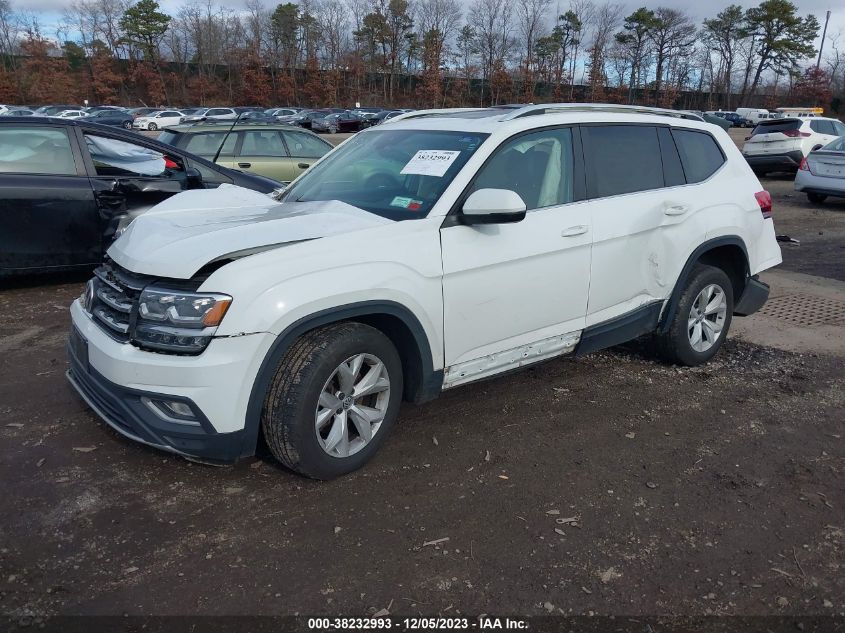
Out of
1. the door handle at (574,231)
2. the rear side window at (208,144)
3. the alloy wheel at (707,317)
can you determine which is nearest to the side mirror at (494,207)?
the door handle at (574,231)

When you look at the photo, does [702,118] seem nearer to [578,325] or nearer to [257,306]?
[578,325]

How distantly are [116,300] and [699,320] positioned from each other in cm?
384

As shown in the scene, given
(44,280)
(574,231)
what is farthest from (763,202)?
(44,280)

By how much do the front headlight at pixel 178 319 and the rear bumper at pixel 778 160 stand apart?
17.1 m

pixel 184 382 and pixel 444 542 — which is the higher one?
pixel 184 382

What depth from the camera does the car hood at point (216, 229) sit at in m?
3.08

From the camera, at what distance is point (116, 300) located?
332 centimetres

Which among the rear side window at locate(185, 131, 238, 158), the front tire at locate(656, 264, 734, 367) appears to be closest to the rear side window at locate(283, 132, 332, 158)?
the rear side window at locate(185, 131, 238, 158)

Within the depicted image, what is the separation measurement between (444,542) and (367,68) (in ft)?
297

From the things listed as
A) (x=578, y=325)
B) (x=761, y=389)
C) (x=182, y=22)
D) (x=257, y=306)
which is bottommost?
(x=761, y=389)

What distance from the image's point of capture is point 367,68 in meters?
87.4

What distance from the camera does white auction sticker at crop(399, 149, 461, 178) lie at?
3818mm

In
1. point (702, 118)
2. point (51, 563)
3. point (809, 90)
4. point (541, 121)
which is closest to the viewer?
point (51, 563)

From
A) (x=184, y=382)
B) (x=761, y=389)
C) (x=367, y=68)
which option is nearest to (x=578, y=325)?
(x=761, y=389)
